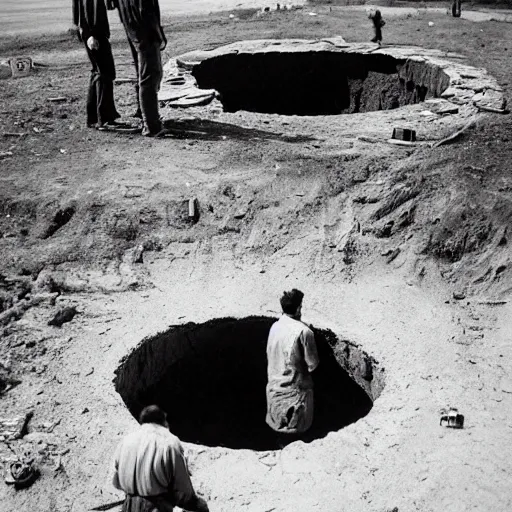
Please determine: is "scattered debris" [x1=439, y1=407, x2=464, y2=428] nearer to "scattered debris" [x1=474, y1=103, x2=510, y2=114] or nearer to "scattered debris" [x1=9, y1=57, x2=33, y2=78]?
"scattered debris" [x1=474, y1=103, x2=510, y2=114]

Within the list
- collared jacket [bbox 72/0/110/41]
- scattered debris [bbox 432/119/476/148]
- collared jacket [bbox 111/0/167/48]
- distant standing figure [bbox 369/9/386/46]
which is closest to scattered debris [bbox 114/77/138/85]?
collared jacket [bbox 72/0/110/41]

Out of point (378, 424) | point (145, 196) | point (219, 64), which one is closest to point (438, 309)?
point (378, 424)

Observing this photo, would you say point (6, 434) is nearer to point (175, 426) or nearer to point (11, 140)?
point (175, 426)

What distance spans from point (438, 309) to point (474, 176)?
5.48 ft

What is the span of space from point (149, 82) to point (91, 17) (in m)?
1.06

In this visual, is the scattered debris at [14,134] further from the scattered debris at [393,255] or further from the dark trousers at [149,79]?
the scattered debris at [393,255]

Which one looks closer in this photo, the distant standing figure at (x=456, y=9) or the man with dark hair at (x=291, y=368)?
the man with dark hair at (x=291, y=368)

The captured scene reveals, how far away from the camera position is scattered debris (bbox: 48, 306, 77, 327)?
651 cm

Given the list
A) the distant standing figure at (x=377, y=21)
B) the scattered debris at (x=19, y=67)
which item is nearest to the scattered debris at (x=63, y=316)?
the scattered debris at (x=19, y=67)

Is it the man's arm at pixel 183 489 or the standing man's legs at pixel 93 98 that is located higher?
the standing man's legs at pixel 93 98

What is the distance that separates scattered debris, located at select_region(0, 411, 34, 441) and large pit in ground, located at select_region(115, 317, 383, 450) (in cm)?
80

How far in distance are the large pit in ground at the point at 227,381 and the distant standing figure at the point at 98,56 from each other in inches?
162

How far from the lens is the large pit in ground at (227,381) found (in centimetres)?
644

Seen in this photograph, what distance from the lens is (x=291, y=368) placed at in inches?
217
